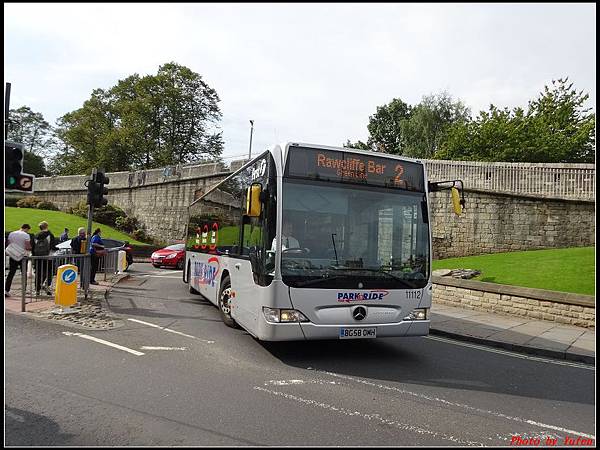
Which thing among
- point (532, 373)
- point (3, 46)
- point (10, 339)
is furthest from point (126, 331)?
point (532, 373)

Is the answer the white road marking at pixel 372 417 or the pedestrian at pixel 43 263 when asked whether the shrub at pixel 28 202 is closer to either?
the pedestrian at pixel 43 263

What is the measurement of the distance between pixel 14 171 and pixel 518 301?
11484mm

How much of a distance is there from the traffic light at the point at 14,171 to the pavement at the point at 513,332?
3448mm

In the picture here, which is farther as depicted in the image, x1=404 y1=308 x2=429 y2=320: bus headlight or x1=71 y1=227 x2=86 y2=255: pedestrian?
x1=71 y1=227 x2=86 y2=255: pedestrian

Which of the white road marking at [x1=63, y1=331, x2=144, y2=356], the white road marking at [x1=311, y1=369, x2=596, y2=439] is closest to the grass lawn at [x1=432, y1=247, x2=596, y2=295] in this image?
the white road marking at [x1=311, y1=369, x2=596, y2=439]

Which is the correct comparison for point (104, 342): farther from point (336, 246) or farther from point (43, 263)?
point (43, 263)

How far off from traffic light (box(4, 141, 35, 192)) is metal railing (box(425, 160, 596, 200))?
63.2 feet

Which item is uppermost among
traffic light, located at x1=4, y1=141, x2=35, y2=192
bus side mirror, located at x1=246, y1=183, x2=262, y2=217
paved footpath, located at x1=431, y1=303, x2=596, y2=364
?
traffic light, located at x1=4, y1=141, x2=35, y2=192

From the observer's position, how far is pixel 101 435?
3.55 metres

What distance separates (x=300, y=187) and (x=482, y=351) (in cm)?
468

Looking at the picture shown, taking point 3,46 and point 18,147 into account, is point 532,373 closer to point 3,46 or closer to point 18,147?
point 3,46

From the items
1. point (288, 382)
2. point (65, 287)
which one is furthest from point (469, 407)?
point (65, 287)

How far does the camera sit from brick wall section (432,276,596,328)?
32.7 feet

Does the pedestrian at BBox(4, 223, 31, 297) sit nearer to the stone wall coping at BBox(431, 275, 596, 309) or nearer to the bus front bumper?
the bus front bumper
